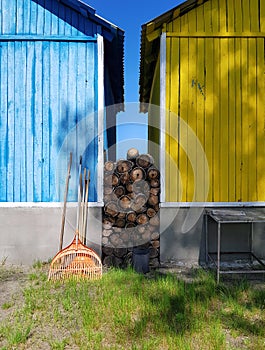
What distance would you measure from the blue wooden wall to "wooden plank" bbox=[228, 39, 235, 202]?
7.73 ft

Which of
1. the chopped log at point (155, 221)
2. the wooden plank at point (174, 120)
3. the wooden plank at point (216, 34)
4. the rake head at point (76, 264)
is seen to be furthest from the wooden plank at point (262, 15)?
the rake head at point (76, 264)

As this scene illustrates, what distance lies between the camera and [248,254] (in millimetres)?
5586

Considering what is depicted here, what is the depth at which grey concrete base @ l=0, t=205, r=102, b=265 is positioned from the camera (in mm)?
5441

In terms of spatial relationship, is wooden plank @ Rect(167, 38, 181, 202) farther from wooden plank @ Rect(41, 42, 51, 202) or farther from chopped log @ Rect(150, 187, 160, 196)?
wooden plank @ Rect(41, 42, 51, 202)

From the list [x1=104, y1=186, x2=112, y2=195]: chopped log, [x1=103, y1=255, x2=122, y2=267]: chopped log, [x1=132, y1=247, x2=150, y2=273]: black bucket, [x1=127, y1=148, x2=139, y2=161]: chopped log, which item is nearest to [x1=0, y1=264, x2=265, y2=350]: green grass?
[x1=132, y1=247, x2=150, y2=273]: black bucket

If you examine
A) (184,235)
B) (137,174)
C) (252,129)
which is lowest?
(184,235)

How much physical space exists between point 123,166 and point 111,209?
77 cm

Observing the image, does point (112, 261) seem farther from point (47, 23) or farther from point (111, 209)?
point (47, 23)

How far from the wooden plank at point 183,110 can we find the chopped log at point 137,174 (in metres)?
0.68

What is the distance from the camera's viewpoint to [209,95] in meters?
5.59

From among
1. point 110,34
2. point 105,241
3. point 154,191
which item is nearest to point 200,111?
point 154,191

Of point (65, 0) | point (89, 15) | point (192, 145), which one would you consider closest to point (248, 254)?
point (192, 145)

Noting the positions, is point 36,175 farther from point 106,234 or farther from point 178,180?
point 178,180

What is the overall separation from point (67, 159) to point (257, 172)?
335 cm
